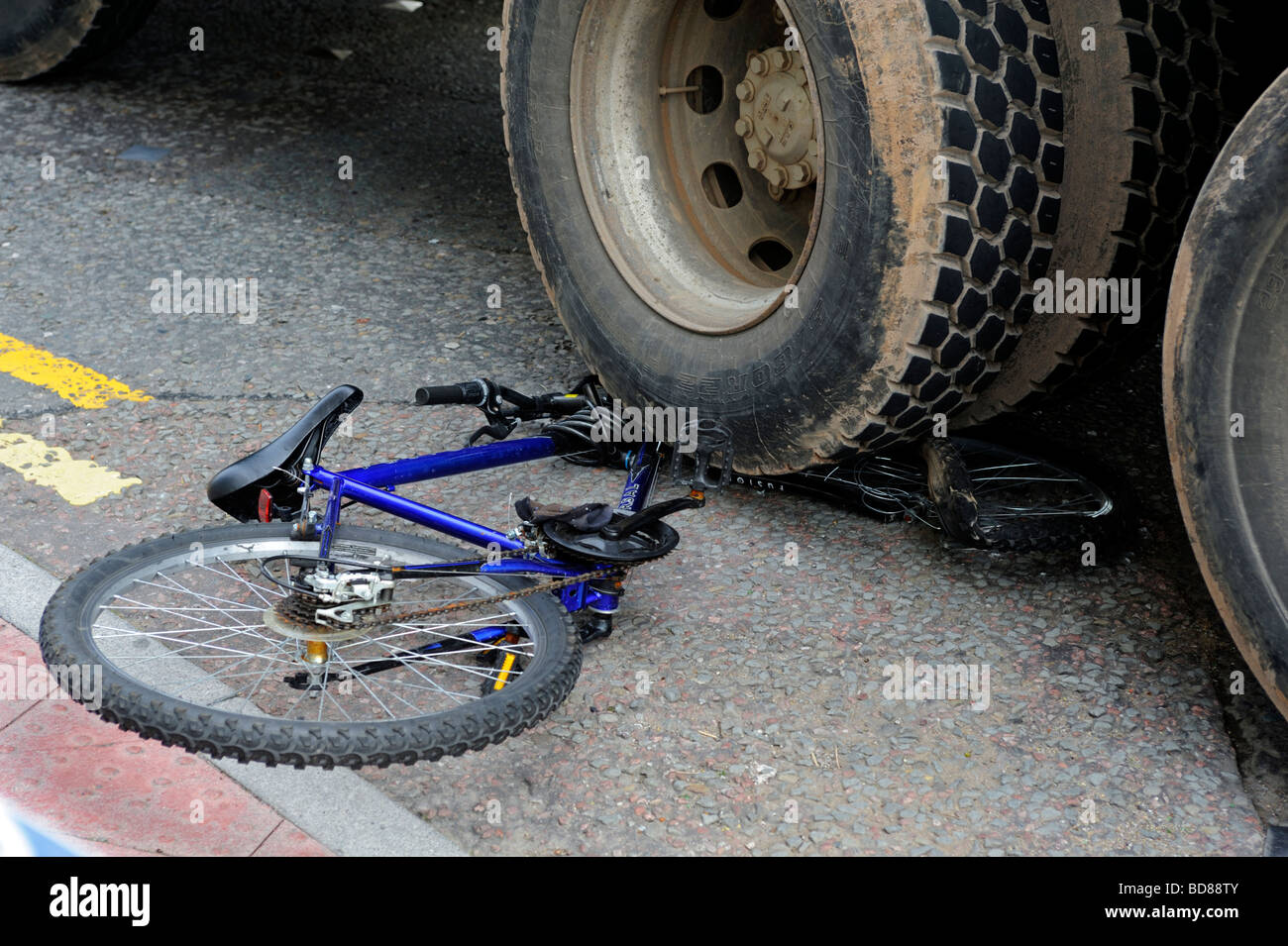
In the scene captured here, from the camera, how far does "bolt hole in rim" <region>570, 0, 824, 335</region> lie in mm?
3436

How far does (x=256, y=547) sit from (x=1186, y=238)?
1.95 metres

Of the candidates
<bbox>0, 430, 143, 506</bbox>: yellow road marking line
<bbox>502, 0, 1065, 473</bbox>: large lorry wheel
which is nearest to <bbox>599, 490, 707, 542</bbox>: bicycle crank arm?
<bbox>502, 0, 1065, 473</bbox>: large lorry wheel

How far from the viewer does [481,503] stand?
354cm

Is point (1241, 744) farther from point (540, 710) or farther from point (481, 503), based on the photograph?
point (481, 503)

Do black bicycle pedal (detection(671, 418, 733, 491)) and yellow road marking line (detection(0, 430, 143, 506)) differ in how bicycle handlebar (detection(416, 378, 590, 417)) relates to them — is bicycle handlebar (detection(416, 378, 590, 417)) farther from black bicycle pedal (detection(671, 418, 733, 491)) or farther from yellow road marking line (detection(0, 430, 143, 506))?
yellow road marking line (detection(0, 430, 143, 506))

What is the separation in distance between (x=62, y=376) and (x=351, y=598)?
1.89 meters

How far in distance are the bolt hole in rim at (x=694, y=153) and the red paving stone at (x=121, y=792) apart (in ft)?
5.28

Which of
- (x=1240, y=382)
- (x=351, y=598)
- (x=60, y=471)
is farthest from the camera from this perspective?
(x=60, y=471)

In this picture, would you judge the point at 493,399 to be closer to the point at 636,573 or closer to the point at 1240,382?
the point at 636,573

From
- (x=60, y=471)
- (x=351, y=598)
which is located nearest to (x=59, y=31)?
(x=60, y=471)

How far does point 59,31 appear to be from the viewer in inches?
226

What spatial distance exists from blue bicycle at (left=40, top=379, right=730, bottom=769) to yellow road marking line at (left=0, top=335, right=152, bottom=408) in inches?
43.8

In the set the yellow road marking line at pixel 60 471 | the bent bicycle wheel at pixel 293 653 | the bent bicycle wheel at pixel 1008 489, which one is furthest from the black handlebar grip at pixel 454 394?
the yellow road marking line at pixel 60 471

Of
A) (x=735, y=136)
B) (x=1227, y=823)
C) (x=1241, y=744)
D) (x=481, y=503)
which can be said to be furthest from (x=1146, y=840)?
(x=735, y=136)
